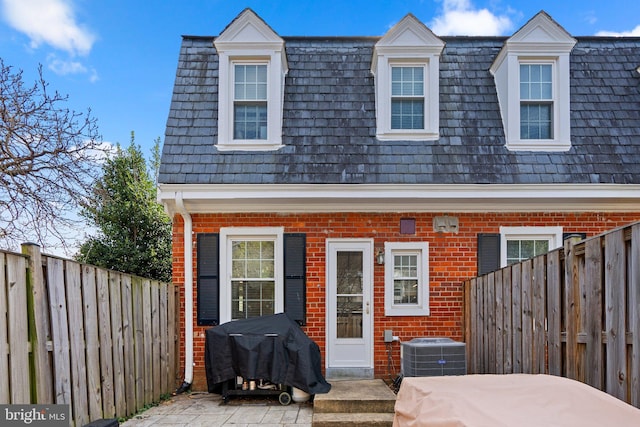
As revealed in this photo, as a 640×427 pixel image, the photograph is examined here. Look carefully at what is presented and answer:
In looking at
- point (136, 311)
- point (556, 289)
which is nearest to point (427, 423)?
point (556, 289)

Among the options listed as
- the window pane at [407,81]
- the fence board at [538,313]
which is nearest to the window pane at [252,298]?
the window pane at [407,81]

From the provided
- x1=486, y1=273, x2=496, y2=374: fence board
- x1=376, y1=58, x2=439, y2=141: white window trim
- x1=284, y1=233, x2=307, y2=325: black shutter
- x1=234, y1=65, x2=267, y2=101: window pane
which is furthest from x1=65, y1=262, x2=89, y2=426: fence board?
x1=376, y1=58, x2=439, y2=141: white window trim

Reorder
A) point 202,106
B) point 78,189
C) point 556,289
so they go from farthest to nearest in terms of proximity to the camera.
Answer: point 78,189 < point 202,106 < point 556,289

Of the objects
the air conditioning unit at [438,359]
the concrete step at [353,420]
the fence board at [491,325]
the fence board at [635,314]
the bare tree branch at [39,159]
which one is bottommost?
the concrete step at [353,420]

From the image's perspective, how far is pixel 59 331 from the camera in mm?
3957

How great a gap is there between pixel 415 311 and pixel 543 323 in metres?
2.93

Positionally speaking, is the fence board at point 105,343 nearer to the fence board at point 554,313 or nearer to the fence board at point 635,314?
the fence board at point 554,313

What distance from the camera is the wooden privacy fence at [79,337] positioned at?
3385 mm

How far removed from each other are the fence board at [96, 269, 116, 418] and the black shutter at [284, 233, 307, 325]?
8.95 feet

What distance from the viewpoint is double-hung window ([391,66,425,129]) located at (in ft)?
24.3

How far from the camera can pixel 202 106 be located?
24.5 ft

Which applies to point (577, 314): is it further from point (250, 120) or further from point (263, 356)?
point (250, 120)

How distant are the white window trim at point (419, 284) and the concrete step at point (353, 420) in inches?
76.0

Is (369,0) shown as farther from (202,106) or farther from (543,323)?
(543,323)
